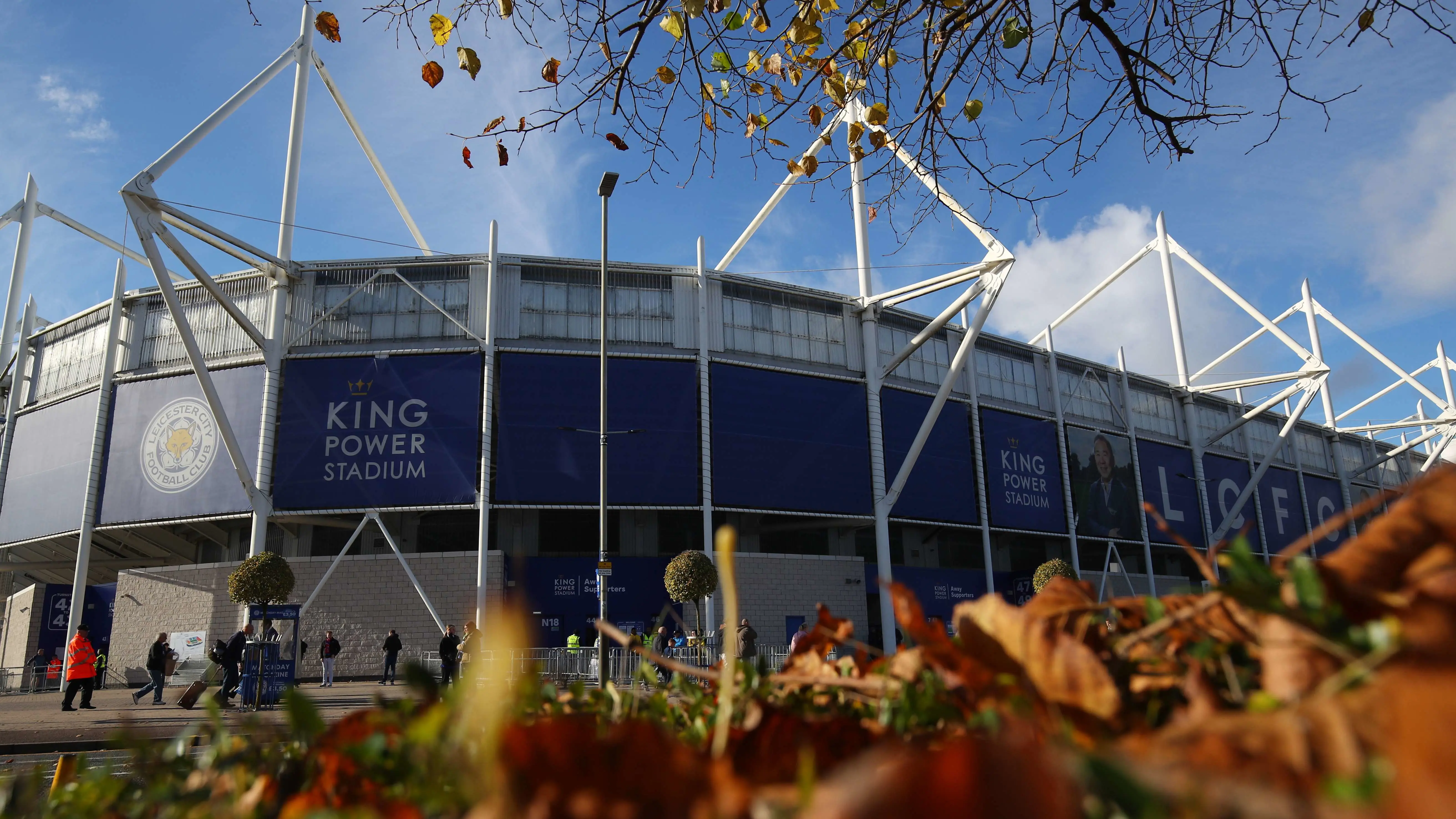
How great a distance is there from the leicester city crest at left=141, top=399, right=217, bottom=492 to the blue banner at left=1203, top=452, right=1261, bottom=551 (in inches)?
1474

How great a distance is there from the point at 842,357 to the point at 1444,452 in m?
42.7

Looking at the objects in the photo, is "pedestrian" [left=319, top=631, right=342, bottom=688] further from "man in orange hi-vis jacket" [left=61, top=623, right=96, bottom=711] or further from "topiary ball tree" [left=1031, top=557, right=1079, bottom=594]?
"topiary ball tree" [left=1031, top=557, right=1079, bottom=594]

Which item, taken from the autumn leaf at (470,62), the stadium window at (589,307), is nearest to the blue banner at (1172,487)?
the stadium window at (589,307)

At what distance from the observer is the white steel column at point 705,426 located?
2478 centimetres

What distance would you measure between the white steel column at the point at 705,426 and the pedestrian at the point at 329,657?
9.41 metres

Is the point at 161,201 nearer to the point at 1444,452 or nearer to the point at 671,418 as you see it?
the point at 671,418

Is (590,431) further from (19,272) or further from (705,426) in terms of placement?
(19,272)

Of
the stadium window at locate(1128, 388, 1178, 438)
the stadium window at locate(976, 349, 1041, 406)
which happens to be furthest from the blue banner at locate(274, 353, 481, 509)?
the stadium window at locate(1128, 388, 1178, 438)

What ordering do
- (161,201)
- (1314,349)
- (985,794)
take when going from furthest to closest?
1. (1314,349)
2. (161,201)
3. (985,794)

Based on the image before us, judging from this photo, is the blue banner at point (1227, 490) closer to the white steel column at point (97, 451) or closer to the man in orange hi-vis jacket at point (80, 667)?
the man in orange hi-vis jacket at point (80, 667)

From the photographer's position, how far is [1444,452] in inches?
1971

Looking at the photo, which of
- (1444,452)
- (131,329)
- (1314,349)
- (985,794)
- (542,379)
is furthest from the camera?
(1444,452)

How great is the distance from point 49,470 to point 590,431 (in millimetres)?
17552

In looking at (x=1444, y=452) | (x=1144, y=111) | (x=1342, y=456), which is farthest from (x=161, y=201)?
(x=1444, y=452)
